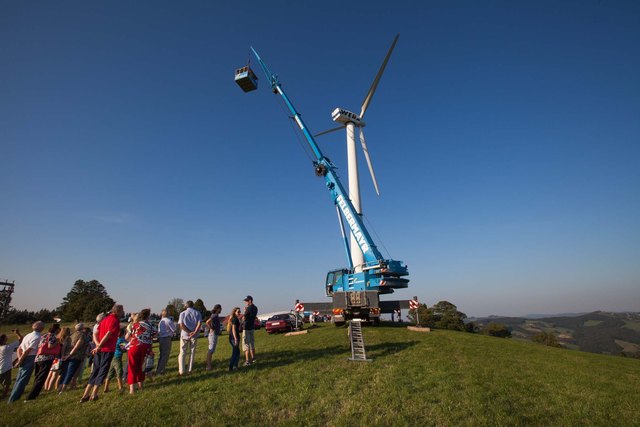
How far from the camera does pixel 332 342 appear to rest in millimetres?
14281

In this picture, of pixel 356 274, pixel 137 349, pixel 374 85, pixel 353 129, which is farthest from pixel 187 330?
pixel 374 85

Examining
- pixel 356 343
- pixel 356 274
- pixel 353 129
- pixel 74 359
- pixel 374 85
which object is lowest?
pixel 356 343

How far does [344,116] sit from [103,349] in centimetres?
2361

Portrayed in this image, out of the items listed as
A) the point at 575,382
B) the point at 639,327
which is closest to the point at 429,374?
the point at 575,382

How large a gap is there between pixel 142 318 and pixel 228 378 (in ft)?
9.85

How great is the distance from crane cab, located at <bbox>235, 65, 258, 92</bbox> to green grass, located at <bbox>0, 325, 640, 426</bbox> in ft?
74.4

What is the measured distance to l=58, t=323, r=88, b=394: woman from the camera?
8.99 meters

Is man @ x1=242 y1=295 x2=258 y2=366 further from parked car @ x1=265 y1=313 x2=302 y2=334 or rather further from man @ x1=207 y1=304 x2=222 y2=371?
parked car @ x1=265 y1=313 x2=302 y2=334

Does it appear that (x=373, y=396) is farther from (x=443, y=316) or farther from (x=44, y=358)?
(x=443, y=316)

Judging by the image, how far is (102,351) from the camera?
7.67 m

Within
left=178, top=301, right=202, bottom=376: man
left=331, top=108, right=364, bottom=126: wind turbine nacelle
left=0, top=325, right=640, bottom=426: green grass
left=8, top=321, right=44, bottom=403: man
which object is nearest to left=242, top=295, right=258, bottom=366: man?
left=0, top=325, right=640, bottom=426: green grass

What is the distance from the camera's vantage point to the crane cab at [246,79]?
25.5 m

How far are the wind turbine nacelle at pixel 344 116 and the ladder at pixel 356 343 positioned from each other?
63.4 ft

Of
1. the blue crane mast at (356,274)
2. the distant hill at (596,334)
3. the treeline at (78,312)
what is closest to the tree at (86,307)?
the treeline at (78,312)
